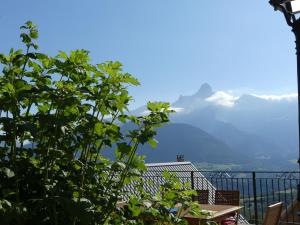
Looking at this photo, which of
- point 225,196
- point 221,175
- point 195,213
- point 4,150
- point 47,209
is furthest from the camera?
point 221,175

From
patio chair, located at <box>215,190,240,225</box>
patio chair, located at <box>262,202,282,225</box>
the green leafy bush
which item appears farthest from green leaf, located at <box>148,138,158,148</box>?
patio chair, located at <box>215,190,240,225</box>

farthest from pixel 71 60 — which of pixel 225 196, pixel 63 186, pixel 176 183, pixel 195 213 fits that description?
pixel 225 196

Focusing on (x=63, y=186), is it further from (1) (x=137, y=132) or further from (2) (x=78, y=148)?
(1) (x=137, y=132)

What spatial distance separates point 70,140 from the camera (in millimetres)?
1923

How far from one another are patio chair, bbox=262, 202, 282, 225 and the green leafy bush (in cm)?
208

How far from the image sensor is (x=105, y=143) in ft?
6.39

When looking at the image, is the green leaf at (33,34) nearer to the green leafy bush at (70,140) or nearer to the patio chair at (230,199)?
the green leafy bush at (70,140)

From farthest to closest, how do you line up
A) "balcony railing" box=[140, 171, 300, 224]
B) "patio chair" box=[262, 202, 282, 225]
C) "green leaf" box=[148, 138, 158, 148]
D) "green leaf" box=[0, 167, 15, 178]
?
"balcony railing" box=[140, 171, 300, 224], "patio chair" box=[262, 202, 282, 225], "green leaf" box=[148, 138, 158, 148], "green leaf" box=[0, 167, 15, 178]

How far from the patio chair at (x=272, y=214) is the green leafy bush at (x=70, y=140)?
2081mm

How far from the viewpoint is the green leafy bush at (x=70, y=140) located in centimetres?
178

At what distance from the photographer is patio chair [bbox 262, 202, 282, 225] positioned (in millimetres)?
3889

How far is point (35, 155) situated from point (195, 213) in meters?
0.87

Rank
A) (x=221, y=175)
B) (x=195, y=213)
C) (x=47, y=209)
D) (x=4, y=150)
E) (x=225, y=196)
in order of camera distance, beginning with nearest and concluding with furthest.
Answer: (x=47, y=209) → (x=4, y=150) → (x=195, y=213) → (x=225, y=196) → (x=221, y=175)

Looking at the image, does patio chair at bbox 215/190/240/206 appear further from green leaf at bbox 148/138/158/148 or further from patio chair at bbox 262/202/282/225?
green leaf at bbox 148/138/158/148
